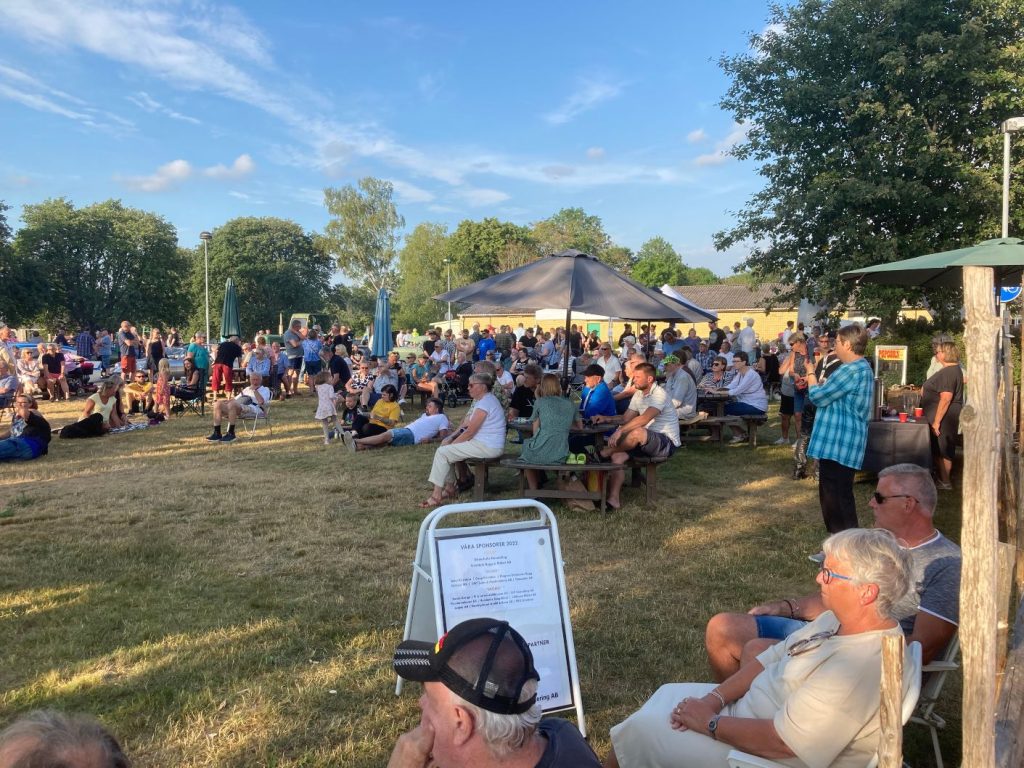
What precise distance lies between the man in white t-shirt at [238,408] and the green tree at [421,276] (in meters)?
53.7

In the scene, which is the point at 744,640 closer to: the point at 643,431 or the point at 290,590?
the point at 290,590

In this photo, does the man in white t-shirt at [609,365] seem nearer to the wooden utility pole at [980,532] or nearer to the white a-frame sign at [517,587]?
the white a-frame sign at [517,587]

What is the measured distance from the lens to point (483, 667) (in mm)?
1580

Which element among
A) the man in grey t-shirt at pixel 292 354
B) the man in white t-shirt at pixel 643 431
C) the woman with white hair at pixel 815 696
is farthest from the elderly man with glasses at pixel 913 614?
the man in grey t-shirt at pixel 292 354

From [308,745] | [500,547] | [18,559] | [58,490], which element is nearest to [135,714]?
[308,745]

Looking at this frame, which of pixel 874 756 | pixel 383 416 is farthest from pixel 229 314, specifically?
pixel 874 756

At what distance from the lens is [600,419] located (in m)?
8.42

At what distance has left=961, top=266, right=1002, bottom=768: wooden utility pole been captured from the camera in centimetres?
184

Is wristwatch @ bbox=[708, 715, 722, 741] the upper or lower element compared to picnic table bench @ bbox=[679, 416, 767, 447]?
lower

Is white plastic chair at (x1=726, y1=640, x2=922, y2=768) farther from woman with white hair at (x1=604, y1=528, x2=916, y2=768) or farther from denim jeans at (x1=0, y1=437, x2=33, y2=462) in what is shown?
denim jeans at (x1=0, y1=437, x2=33, y2=462)

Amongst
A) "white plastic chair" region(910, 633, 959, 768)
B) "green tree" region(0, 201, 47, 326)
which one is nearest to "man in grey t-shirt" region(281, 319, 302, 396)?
"white plastic chair" region(910, 633, 959, 768)

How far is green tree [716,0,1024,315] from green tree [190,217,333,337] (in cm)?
4458

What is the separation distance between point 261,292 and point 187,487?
50.3 m

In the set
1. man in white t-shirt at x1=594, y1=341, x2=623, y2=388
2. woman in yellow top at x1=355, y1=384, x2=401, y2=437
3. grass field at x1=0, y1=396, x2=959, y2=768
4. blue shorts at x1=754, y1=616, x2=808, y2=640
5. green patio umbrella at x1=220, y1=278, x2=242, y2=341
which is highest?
green patio umbrella at x1=220, y1=278, x2=242, y2=341
